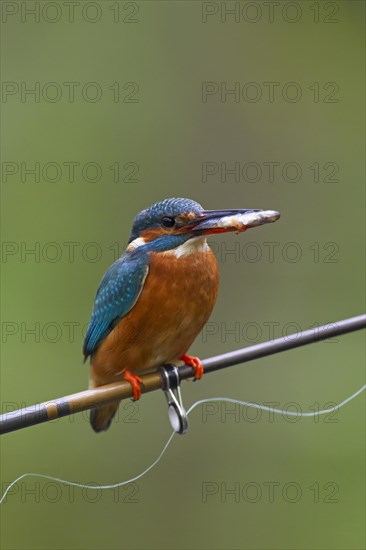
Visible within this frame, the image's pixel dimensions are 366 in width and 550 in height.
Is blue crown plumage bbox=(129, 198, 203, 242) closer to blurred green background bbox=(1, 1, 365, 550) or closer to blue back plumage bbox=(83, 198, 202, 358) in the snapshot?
blue back plumage bbox=(83, 198, 202, 358)

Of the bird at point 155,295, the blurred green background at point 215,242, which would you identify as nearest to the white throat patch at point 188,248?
the bird at point 155,295

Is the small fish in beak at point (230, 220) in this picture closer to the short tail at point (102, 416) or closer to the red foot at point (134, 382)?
the red foot at point (134, 382)

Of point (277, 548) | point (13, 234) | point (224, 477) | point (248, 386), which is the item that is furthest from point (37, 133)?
point (277, 548)

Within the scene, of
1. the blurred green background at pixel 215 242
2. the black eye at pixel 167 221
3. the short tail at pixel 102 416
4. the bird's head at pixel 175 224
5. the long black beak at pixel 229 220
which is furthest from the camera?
the blurred green background at pixel 215 242

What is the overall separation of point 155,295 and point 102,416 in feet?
1.33

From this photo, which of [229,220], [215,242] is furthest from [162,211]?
[215,242]

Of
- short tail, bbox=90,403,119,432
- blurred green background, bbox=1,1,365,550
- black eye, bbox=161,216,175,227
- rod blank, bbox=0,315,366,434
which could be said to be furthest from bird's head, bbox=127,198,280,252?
blurred green background, bbox=1,1,365,550

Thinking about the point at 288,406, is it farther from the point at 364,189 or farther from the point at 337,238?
the point at 364,189

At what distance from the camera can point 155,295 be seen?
1901 mm

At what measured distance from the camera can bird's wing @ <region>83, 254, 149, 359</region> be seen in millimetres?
1913

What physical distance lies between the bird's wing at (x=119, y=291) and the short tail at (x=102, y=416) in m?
0.20

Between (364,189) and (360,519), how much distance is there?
167cm

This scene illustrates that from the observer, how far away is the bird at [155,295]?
1.86 meters

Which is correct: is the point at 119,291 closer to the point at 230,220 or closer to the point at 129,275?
the point at 129,275
